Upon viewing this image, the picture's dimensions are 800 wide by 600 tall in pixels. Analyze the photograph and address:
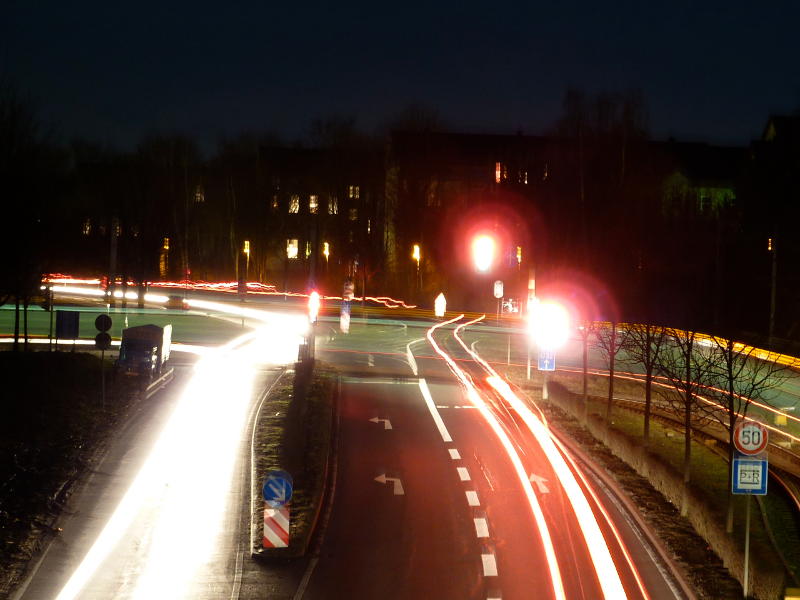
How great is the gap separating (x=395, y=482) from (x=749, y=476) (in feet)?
24.1

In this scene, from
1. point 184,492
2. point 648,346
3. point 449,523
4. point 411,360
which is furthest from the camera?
point 411,360

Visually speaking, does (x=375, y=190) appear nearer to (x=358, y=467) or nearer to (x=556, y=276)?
(x=556, y=276)

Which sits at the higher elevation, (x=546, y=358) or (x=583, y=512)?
(x=546, y=358)

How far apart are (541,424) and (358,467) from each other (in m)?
7.55

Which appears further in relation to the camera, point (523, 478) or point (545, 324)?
point (545, 324)

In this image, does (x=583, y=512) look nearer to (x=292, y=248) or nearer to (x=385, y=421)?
(x=385, y=421)

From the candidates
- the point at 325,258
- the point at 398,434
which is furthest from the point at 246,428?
the point at 325,258

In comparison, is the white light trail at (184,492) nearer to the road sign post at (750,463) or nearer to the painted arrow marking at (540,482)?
the painted arrow marking at (540,482)

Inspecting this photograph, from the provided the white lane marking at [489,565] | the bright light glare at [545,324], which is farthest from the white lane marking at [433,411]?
the white lane marking at [489,565]

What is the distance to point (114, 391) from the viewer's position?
92.0 ft

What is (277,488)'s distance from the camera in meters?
13.5

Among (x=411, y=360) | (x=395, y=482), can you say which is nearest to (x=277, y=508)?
(x=395, y=482)

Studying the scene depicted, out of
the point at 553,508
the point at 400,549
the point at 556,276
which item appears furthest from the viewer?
the point at 556,276

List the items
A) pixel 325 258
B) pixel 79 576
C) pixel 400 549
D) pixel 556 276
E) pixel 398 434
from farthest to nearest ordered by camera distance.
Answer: pixel 325 258 < pixel 556 276 < pixel 398 434 < pixel 400 549 < pixel 79 576
